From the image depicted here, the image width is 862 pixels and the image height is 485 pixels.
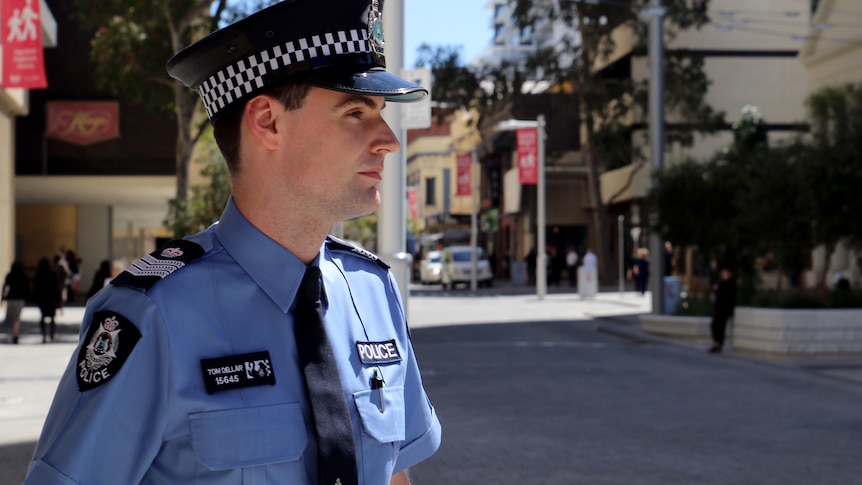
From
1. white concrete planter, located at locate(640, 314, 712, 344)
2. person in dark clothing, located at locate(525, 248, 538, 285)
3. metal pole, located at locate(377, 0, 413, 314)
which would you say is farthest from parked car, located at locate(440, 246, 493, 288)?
metal pole, located at locate(377, 0, 413, 314)

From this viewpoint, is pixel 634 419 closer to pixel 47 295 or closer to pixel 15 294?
pixel 47 295

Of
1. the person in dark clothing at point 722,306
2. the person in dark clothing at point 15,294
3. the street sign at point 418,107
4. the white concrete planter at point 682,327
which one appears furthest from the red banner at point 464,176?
the street sign at point 418,107

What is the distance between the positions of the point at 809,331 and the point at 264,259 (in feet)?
58.7

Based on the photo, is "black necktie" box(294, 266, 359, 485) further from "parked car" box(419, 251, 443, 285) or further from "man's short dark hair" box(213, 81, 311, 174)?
"parked car" box(419, 251, 443, 285)

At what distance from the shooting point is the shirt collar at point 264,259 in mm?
2281

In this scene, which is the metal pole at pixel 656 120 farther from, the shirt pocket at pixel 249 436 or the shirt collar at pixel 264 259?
the shirt pocket at pixel 249 436

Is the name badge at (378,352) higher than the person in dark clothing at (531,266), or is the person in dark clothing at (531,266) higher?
the name badge at (378,352)

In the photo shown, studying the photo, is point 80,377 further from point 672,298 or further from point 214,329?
point 672,298

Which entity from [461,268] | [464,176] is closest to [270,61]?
[461,268]

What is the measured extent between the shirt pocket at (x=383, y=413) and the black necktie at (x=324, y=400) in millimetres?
71

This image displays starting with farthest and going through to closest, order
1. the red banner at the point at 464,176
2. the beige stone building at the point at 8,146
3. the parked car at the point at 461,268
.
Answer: the red banner at the point at 464,176 < the parked car at the point at 461,268 < the beige stone building at the point at 8,146

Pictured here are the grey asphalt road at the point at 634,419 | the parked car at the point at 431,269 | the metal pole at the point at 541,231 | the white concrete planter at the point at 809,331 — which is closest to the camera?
the grey asphalt road at the point at 634,419

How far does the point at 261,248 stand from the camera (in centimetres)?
233

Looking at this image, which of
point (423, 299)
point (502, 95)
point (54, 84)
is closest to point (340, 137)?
point (54, 84)
